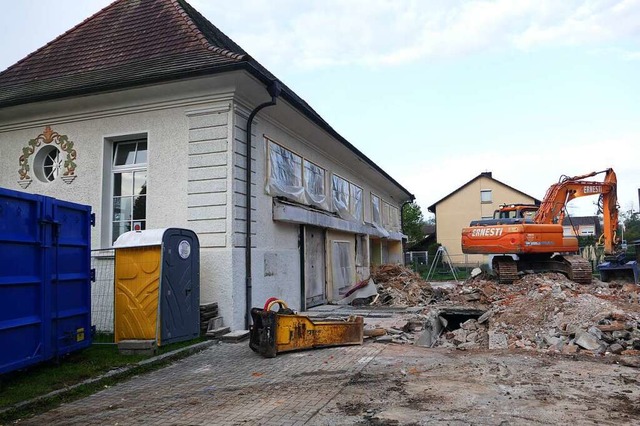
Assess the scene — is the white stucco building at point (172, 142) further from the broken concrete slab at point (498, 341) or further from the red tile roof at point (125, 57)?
the broken concrete slab at point (498, 341)

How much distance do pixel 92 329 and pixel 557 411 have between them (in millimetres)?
6432

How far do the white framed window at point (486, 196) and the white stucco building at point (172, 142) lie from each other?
140 feet

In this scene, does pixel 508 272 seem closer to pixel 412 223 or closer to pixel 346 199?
pixel 346 199

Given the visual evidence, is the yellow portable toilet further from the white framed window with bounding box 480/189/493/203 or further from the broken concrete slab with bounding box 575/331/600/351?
the white framed window with bounding box 480/189/493/203

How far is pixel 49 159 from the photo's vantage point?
35.2 feet

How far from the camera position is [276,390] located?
5504 mm

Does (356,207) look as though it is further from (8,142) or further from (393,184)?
(8,142)

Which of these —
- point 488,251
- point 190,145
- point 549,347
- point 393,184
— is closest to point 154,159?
point 190,145

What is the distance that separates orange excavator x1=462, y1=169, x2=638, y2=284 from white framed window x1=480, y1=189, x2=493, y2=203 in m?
34.3

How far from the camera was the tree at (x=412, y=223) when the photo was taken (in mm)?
53500

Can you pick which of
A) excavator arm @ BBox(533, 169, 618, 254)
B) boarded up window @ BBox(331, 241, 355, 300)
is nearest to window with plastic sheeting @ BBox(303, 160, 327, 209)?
boarded up window @ BBox(331, 241, 355, 300)

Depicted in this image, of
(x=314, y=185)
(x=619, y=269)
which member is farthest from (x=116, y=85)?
(x=619, y=269)

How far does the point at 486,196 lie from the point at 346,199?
39435mm

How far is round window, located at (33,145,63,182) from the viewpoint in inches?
414
